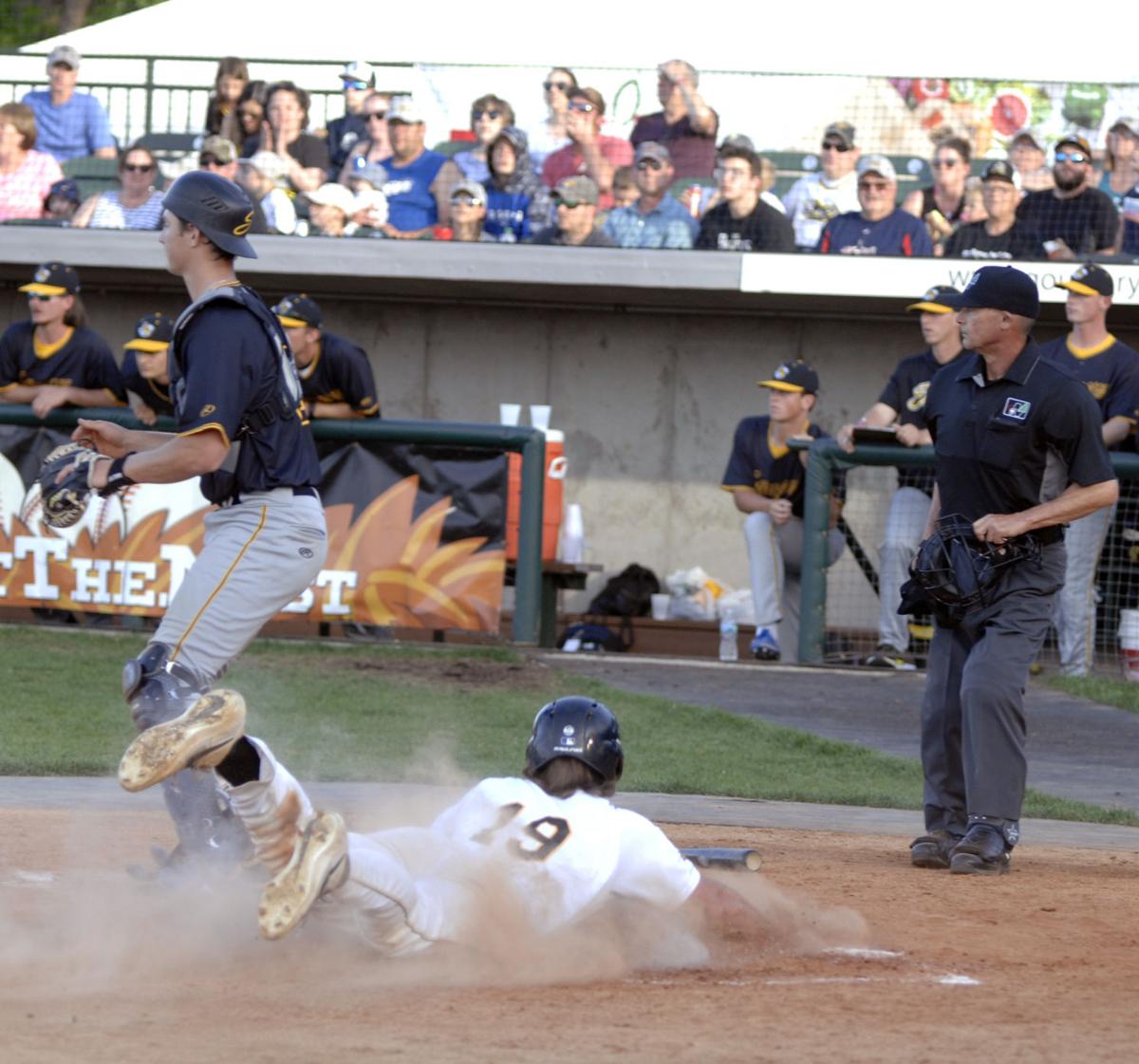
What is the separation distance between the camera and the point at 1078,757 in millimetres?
9352

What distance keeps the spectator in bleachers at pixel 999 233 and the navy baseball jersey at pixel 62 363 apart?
6.69 metres

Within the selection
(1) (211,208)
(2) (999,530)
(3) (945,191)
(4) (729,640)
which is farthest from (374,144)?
(1) (211,208)

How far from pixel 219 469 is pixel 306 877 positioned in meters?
1.64

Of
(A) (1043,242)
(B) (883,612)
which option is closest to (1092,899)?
(B) (883,612)

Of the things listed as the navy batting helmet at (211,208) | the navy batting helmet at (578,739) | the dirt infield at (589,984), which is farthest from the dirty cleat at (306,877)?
the navy batting helmet at (211,208)

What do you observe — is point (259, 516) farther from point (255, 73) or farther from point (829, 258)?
point (255, 73)

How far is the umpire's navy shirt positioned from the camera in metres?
6.42

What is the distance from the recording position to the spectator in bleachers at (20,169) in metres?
15.6

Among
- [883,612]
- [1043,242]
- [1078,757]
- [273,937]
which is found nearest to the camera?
[273,937]

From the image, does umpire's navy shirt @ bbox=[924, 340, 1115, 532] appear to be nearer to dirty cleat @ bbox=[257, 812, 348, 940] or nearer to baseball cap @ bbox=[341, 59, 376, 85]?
dirty cleat @ bbox=[257, 812, 348, 940]

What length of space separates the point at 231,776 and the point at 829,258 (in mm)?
11019

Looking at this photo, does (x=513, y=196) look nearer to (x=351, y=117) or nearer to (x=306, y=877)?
(x=351, y=117)

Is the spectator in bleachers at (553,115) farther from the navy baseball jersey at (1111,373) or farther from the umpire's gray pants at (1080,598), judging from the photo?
the umpire's gray pants at (1080,598)

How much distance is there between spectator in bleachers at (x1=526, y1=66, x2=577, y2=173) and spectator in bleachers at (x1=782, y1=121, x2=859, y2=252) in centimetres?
216
